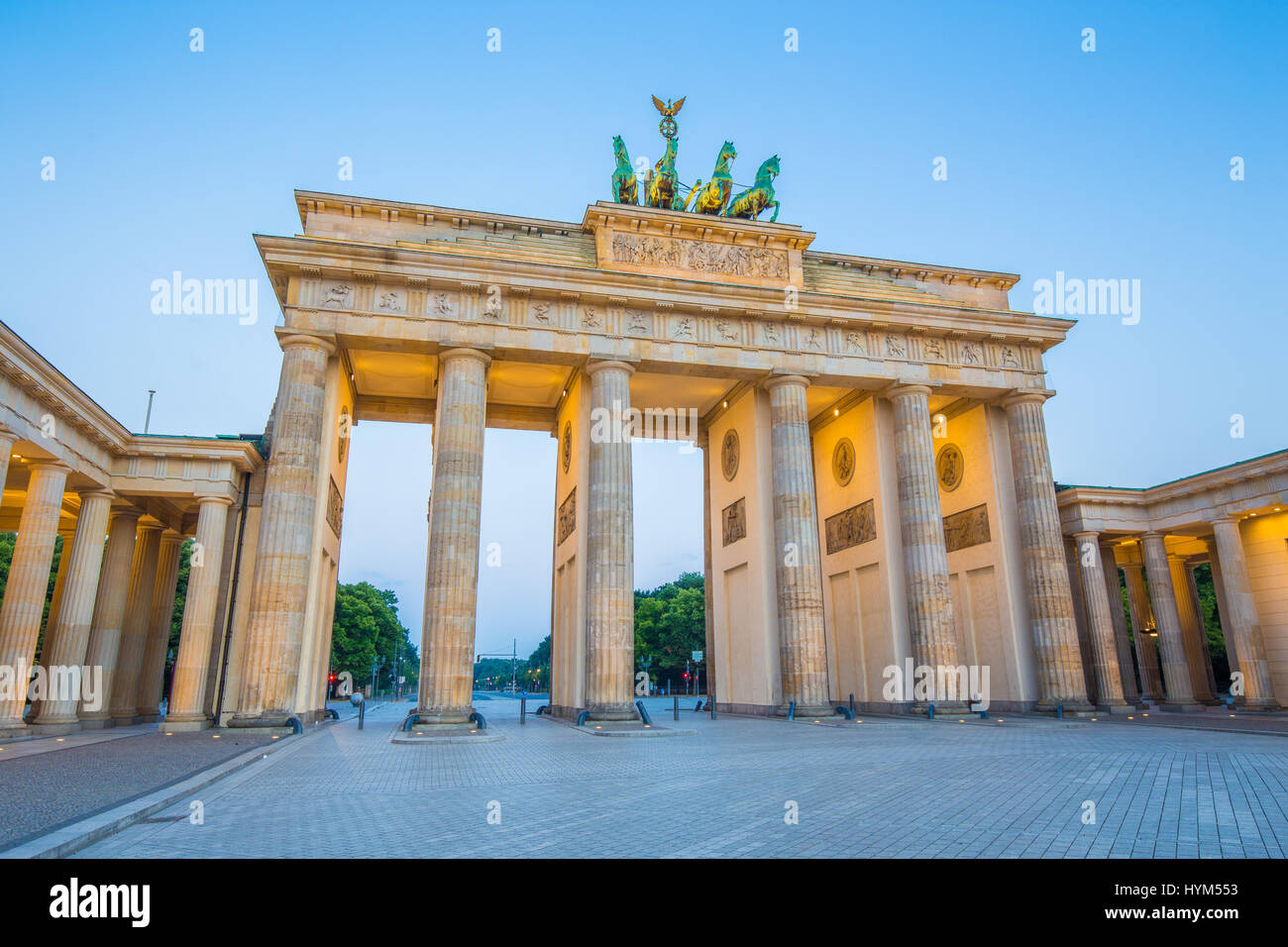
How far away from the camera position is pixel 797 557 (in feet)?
83.1

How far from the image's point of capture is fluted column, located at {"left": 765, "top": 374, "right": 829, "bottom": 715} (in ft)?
81.0

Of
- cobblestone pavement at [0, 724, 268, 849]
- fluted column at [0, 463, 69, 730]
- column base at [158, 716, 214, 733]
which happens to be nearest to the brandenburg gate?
column base at [158, 716, 214, 733]

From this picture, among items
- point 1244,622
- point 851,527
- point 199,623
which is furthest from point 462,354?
point 1244,622

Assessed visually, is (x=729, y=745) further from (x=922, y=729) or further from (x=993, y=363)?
(x=993, y=363)

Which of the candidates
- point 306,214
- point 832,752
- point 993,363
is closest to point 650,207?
point 306,214

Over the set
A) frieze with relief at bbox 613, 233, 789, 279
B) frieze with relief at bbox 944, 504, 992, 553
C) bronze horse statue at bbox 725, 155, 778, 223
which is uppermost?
bronze horse statue at bbox 725, 155, 778, 223

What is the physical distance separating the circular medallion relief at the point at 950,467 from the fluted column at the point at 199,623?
2723 cm

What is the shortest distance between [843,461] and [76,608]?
2810cm

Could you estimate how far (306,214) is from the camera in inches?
1002

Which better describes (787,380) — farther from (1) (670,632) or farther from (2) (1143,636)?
(1) (670,632)

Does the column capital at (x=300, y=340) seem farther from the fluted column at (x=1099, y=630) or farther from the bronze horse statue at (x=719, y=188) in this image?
the fluted column at (x=1099, y=630)

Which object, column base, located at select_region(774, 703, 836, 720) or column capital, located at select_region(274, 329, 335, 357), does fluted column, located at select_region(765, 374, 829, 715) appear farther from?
column capital, located at select_region(274, 329, 335, 357)

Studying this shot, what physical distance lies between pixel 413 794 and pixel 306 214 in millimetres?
22366

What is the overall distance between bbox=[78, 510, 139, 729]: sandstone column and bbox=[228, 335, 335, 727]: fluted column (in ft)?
19.5
